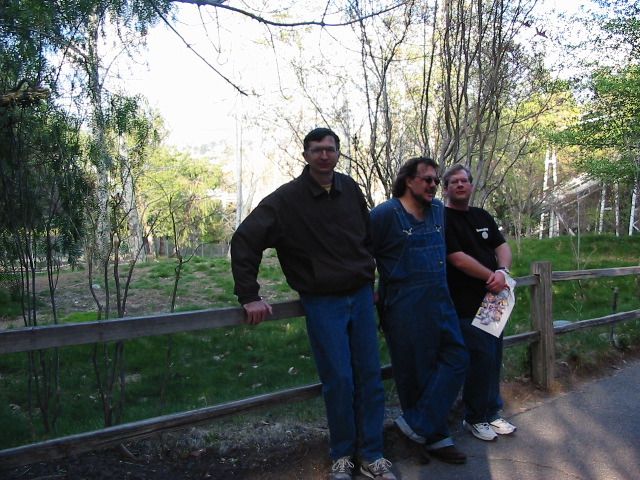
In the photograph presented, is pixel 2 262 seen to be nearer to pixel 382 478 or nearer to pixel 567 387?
pixel 382 478

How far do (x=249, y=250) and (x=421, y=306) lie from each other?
1.12 m

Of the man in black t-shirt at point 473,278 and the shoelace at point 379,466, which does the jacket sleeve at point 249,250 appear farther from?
the man in black t-shirt at point 473,278

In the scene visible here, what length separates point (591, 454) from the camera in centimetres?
388

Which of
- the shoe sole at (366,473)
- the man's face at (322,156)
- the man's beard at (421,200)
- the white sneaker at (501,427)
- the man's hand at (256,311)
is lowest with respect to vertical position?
the white sneaker at (501,427)

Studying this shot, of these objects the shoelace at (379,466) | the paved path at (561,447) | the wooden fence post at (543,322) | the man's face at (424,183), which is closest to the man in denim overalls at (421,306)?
the man's face at (424,183)

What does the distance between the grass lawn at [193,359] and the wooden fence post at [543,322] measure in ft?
0.77

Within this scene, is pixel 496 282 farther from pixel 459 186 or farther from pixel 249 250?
pixel 249 250

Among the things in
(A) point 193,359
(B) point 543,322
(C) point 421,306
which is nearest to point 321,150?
(C) point 421,306

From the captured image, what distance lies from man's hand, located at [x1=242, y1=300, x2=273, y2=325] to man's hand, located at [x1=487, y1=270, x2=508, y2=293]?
1549 millimetres

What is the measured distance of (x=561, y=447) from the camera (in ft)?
13.1

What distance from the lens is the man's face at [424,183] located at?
11.9 feet

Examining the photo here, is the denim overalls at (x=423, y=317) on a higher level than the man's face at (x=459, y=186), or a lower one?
lower

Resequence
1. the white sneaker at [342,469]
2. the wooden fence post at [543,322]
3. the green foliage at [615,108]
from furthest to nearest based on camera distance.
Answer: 1. the green foliage at [615,108]
2. the wooden fence post at [543,322]
3. the white sneaker at [342,469]

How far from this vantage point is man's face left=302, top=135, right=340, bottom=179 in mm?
3318
